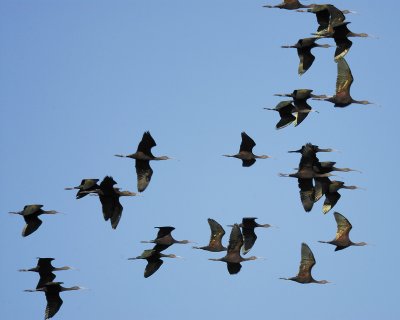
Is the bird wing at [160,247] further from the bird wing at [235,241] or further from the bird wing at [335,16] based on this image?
the bird wing at [335,16]

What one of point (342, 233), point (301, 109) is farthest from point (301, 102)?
point (342, 233)

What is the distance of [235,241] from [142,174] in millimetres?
5890

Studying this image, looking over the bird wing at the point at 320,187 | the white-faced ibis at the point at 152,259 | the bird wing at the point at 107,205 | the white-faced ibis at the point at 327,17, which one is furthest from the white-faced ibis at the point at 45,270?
the white-faced ibis at the point at 327,17

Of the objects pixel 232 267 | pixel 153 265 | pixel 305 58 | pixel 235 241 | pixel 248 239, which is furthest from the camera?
pixel 305 58

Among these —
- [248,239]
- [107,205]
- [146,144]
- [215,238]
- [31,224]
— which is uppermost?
[146,144]

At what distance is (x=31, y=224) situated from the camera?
336ft

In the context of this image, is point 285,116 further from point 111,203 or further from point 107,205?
point 107,205

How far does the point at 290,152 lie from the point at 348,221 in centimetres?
493

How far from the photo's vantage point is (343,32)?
4107 inches

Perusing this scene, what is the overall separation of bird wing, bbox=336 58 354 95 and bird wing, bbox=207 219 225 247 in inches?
368

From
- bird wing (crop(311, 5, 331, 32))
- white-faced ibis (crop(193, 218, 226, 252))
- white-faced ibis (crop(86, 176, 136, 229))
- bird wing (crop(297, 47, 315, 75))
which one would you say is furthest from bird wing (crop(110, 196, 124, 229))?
bird wing (crop(311, 5, 331, 32))

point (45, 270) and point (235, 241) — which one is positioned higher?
point (235, 241)

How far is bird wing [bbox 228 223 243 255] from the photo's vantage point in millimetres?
101750

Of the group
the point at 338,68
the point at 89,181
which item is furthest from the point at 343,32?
the point at 89,181
